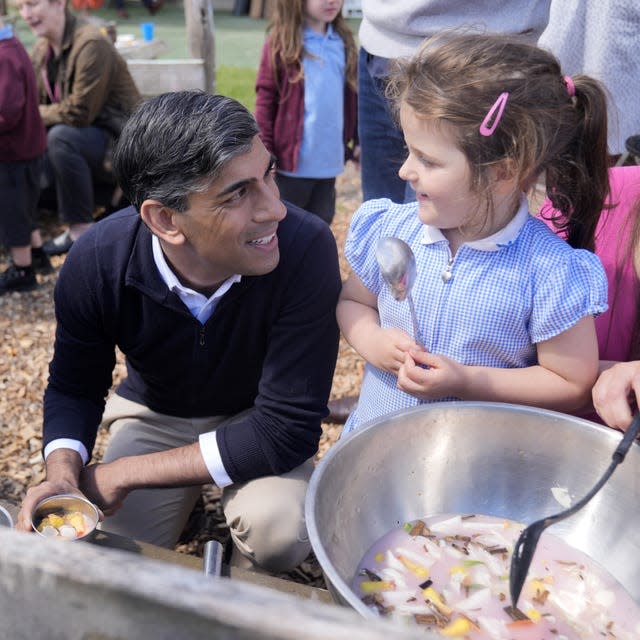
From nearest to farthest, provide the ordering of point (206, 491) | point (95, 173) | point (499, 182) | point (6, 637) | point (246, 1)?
1. point (6, 637)
2. point (499, 182)
3. point (206, 491)
4. point (95, 173)
5. point (246, 1)

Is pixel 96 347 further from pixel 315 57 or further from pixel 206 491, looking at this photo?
pixel 315 57

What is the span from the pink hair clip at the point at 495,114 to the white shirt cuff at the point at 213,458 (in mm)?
897

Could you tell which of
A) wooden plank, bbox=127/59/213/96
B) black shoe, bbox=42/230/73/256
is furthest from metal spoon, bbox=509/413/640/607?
wooden plank, bbox=127/59/213/96

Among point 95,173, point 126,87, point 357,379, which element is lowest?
point 357,379

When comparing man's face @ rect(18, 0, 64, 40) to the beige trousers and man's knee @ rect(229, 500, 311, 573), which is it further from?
man's knee @ rect(229, 500, 311, 573)

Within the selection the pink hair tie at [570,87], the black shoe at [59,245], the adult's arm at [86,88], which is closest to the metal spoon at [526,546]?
the pink hair tie at [570,87]

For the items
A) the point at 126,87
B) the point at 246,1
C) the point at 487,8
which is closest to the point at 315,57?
the point at 126,87

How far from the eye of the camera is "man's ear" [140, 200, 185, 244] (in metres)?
1.66

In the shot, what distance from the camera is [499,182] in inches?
58.9

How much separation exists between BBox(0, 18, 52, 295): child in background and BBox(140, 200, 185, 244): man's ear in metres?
2.53

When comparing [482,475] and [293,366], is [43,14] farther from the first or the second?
[482,475]

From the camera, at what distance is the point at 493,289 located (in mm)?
1538

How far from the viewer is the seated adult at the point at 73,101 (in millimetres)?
4438

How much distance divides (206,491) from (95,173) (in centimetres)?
279
